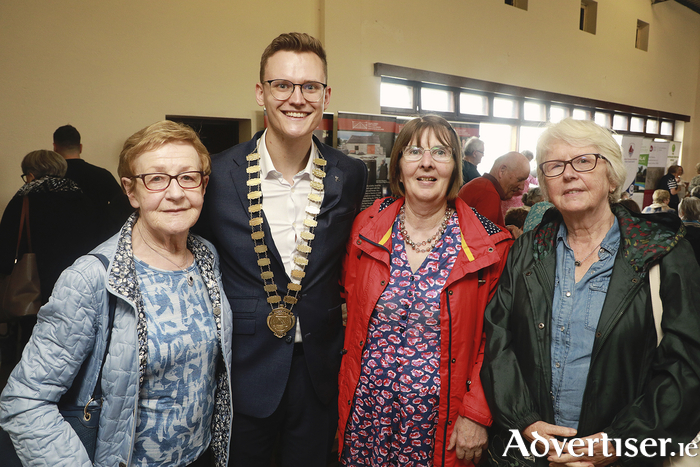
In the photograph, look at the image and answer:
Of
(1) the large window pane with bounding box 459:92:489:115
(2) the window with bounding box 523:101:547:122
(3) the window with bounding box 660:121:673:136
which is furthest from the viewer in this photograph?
(3) the window with bounding box 660:121:673:136

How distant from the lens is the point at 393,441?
1.78 meters

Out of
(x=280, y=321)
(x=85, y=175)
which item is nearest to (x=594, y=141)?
(x=280, y=321)

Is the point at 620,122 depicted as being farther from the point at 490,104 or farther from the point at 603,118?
the point at 490,104

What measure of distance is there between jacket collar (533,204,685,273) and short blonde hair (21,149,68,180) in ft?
10.4

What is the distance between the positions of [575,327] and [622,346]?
0.14 m

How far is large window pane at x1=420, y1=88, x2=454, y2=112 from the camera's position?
6.98 meters

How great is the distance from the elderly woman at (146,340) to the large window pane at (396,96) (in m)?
5.09

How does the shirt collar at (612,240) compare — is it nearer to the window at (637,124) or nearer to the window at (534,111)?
the window at (534,111)

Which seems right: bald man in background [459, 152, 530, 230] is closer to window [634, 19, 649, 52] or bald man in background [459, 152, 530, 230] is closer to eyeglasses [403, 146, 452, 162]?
eyeglasses [403, 146, 452, 162]

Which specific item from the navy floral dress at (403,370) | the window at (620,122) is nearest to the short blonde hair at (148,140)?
the navy floral dress at (403,370)

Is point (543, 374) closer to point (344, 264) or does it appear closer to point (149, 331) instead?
point (344, 264)

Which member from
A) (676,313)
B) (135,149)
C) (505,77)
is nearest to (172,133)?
(135,149)

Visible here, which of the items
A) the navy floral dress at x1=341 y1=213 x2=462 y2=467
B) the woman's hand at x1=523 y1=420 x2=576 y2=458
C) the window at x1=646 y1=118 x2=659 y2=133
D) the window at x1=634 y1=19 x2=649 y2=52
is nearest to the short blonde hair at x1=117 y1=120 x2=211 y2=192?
the navy floral dress at x1=341 y1=213 x2=462 y2=467

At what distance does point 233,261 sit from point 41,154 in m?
2.19
